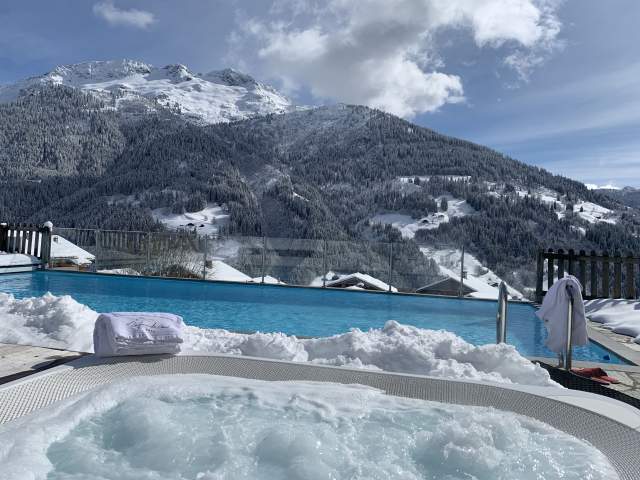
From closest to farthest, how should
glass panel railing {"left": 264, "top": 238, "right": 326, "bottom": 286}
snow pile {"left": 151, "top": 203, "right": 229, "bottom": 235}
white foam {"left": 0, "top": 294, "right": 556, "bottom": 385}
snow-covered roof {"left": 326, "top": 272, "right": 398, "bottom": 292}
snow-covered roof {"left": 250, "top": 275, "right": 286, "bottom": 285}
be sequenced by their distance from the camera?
white foam {"left": 0, "top": 294, "right": 556, "bottom": 385} < snow-covered roof {"left": 326, "top": 272, "right": 398, "bottom": 292} < glass panel railing {"left": 264, "top": 238, "right": 326, "bottom": 286} < snow-covered roof {"left": 250, "top": 275, "right": 286, "bottom": 285} < snow pile {"left": 151, "top": 203, "right": 229, "bottom": 235}

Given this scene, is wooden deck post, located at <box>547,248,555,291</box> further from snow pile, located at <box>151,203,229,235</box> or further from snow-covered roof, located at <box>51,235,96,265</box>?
snow pile, located at <box>151,203,229,235</box>

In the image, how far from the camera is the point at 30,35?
660 inches

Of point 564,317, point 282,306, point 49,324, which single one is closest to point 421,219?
point 282,306

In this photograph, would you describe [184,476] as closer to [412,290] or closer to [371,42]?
[412,290]

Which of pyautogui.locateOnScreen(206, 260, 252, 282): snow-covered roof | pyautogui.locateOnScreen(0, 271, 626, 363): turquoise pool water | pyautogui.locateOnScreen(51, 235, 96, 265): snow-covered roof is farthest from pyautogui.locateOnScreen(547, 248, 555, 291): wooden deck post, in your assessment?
pyautogui.locateOnScreen(51, 235, 96, 265): snow-covered roof

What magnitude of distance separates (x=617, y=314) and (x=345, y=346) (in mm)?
4876

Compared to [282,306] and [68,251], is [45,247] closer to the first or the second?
[68,251]

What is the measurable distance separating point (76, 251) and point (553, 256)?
37.3 feet

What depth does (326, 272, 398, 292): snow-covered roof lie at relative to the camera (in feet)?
34.9

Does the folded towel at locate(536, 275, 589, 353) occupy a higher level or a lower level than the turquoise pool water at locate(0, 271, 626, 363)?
higher

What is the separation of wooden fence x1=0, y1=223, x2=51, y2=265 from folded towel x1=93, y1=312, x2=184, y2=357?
10288 millimetres

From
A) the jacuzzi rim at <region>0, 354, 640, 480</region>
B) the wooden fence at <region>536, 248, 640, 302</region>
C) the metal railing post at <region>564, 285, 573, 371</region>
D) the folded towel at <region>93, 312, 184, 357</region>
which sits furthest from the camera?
the wooden fence at <region>536, 248, 640, 302</region>

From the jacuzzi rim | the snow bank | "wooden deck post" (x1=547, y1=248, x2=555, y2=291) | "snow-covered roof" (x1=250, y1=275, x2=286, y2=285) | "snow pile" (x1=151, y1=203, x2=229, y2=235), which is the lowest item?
the snow bank

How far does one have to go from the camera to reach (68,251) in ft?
40.5
